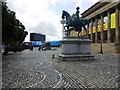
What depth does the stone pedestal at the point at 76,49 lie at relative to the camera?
25.5 meters

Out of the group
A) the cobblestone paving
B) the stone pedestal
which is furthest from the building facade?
the cobblestone paving

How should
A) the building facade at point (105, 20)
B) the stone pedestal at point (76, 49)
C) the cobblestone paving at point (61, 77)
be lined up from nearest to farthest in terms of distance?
the cobblestone paving at point (61, 77), the stone pedestal at point (76, 49), the building facade at point (105, 20)

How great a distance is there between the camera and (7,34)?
3688 centimetres

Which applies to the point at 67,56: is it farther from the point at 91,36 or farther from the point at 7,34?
the point at 91,36


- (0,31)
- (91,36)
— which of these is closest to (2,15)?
(0,31)

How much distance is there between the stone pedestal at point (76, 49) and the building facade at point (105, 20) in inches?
1081

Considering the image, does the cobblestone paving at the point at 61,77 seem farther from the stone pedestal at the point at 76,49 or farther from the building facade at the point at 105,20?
the building facade at the point at 105,20

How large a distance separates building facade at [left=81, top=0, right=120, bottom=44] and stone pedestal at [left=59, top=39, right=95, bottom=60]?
27465 mm

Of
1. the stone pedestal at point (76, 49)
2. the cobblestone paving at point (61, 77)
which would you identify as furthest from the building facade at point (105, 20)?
the cobblestone paving at point (61, 77)

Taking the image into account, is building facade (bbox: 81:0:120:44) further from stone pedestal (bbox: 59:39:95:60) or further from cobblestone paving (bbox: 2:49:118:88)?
cobblestone paving (bbox: 2:49:118:88)

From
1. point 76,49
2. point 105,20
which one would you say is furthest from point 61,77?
point 105,20

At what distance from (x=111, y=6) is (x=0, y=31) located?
108 ft

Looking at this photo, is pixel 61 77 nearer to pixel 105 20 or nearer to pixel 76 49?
pixel 76 49

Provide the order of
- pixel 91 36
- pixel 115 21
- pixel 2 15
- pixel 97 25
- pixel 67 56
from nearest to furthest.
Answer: pixel 67 56
pixel 2 15
pixel 115 21
pixel 97 25
pixel 91 36
